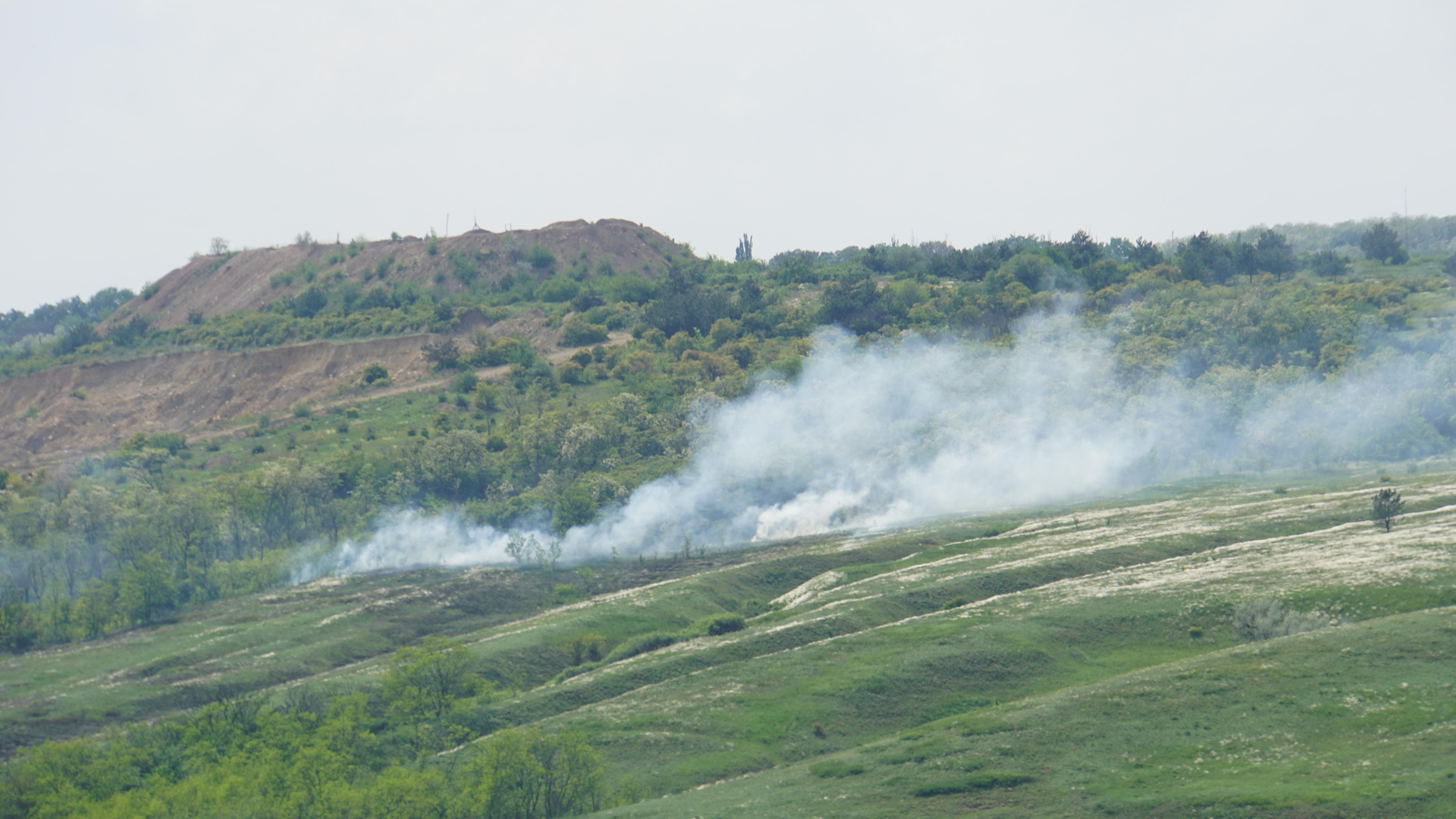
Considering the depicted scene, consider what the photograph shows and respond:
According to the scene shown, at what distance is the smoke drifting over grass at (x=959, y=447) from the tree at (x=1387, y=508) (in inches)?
1935

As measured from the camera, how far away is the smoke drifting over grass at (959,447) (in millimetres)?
141750

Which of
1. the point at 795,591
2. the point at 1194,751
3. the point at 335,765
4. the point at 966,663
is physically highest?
the point at 335,765

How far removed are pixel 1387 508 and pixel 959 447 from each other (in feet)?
230

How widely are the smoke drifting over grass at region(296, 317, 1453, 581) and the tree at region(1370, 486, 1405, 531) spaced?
49141 mm

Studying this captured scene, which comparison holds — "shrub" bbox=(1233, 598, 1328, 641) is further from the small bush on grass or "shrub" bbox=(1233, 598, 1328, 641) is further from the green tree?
the green tree

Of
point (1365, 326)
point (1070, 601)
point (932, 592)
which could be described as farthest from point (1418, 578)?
point (1365, 326)

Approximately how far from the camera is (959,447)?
16000 centimetres

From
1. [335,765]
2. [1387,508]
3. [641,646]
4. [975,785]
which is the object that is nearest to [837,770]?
[975,785]

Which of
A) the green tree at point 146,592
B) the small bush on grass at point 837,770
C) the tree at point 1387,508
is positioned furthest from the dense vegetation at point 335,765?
the tree at point 1387,508

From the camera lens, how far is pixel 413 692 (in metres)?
78.4

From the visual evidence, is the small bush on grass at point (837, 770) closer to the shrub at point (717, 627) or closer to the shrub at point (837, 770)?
the shrub at point (837, 770)

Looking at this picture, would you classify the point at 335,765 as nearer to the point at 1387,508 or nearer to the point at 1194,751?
the point at 1194,751

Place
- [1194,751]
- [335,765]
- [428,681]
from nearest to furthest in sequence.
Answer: [1194,751]
[335,765]
[428,681]

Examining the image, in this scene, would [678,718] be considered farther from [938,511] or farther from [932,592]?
[938,511]
